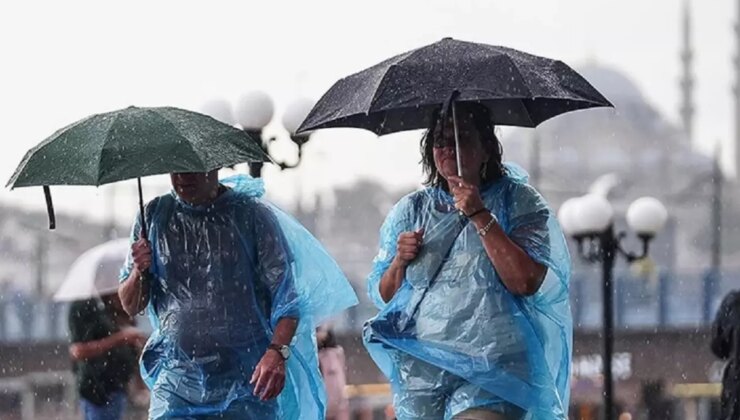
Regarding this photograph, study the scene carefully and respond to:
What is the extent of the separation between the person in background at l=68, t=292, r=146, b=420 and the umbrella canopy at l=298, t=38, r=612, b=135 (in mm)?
2948

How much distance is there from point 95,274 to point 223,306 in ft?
11.4

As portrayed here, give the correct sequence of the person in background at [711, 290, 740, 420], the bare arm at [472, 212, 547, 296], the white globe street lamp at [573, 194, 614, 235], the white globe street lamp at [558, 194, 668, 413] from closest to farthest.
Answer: the bare arm at [472, 212, 547, 296] < the person in background at [711, 290, 740, 420] < the white globe street lamp at [558, 194, 668, 413] < the white globe street lamp at [573, 194, 614, 235]

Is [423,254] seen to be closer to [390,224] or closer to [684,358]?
[390,224]

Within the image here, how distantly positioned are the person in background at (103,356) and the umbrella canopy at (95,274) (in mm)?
116

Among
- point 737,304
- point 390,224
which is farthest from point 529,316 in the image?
point 737,304

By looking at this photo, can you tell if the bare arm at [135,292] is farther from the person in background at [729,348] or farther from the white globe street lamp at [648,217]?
the white globe street lamp at [648,217]

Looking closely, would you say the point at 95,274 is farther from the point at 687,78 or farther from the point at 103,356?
the point at 687,78

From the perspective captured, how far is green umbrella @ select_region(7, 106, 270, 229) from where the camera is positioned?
15.9 feet

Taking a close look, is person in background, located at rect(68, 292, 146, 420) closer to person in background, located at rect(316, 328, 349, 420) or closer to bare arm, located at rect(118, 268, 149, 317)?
person in background, located at rect(316, 328, 349, 420)

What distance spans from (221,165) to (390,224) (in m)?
0.60

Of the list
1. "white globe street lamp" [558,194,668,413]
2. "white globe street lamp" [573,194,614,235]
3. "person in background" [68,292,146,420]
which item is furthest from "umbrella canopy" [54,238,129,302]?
"white globe street lamp" [573,194,614,235]

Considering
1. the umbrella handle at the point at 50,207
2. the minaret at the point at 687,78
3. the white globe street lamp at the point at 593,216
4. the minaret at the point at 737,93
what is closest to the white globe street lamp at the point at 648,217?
the white globe street lamp at the point at 593,216

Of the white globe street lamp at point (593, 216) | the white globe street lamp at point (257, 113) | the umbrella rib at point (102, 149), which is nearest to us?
the umbrella rib at point (102, 149)

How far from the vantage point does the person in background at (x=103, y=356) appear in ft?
25.8
